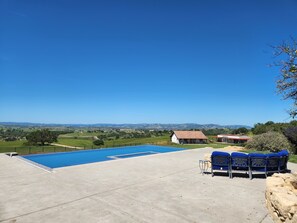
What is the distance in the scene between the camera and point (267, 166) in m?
9.42

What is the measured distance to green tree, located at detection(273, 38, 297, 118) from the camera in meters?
5.01

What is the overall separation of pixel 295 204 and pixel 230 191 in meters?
3.57

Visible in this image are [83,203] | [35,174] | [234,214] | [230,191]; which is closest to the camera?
[234,214]

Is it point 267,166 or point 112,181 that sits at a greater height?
point 267,166

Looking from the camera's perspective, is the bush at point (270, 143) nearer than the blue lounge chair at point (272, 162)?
No

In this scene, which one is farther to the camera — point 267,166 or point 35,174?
point 35,174

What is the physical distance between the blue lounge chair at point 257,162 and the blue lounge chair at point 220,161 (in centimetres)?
84

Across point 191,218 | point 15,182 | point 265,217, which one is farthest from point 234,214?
point 15,182

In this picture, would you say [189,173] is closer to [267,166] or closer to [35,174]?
[267,166]

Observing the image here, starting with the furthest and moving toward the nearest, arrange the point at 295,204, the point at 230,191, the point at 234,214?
the point at 230,191 → the point at 234,214 → the point at 295,204

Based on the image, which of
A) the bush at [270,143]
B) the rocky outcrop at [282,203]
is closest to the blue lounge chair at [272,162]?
the rocky outcrop at [282,203]

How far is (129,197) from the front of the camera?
706 cm

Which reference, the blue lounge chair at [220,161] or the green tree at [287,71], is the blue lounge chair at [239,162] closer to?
the blue lounge chair at [220,161]

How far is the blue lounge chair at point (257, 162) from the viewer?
366 inches
